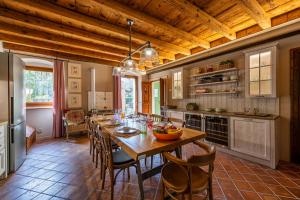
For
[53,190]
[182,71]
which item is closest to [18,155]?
[53,190]

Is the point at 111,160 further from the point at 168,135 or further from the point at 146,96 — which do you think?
the point at 146,96

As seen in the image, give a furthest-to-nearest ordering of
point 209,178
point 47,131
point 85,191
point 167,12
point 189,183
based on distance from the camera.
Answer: point 47,131, point 167,12, point 85,191, point 209,178, point 189,183

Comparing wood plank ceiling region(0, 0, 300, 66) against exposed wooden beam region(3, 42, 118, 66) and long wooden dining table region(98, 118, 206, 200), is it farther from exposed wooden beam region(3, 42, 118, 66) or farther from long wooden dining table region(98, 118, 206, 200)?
long wooden dining table region(98, 118, 206, 200)

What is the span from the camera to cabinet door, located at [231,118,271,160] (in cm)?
257

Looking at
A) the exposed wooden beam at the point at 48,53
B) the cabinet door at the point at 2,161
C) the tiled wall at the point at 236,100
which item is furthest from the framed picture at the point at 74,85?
the tiled wall at the point at 236,100

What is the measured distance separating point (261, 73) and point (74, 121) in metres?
4.99

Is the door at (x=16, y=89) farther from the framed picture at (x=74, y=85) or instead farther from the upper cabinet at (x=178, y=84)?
the upper cabinet at (x=178, y=84)

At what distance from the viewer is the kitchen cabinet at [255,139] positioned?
250cm

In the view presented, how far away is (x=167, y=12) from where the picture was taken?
90.7 inches

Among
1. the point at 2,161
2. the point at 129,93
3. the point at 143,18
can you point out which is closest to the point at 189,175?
the point at 143,18

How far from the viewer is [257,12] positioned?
6.80ft

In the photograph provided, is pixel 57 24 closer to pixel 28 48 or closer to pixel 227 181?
pixel 28 48

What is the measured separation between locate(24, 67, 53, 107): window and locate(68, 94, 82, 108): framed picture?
1.92 ft

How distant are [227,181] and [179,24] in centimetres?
272
